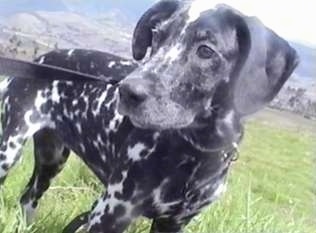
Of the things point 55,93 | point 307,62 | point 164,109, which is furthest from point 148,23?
point 307,62

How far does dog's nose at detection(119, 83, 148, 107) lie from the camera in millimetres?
2115

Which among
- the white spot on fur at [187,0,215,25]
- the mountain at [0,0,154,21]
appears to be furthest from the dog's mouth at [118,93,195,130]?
the mountain at [0,0,154,21]

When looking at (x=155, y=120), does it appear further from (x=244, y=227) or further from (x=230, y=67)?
(x=244, y=227)

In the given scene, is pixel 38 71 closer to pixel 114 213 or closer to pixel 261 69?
pixel 114 213

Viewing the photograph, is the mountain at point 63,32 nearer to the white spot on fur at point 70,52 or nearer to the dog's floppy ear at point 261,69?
the white spot on fur at point 70,52

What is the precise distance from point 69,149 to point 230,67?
0.96 metres

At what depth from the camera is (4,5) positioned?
3621 millimetres

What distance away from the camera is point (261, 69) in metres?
2.22

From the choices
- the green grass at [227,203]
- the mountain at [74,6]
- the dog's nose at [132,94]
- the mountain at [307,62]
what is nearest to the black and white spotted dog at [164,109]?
the dog's nose at [132,94]

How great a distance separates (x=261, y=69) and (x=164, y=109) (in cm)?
26

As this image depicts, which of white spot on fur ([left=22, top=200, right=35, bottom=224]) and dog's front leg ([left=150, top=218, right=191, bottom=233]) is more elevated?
dog's front leg ([left=150, top=218, right=191, bottom=233])

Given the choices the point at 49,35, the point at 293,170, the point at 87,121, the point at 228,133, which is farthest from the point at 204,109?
the point at 293,170

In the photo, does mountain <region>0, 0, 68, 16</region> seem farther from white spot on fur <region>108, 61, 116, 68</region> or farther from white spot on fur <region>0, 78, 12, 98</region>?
white spot on fur <region>108, 61, 116, 68</region>

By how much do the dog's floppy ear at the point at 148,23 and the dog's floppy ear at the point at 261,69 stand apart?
0.81ft
